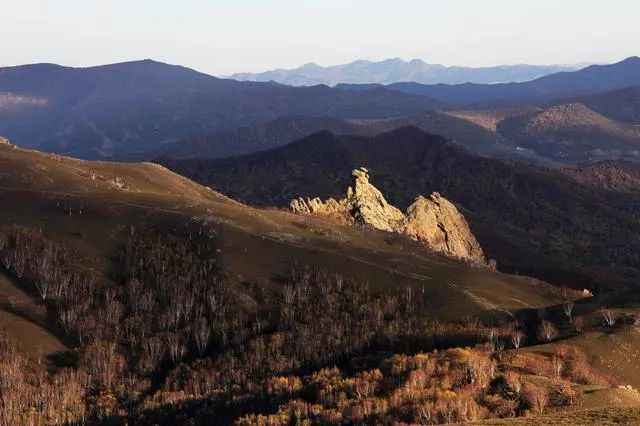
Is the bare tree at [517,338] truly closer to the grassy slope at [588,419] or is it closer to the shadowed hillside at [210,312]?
the shadowed hillside at [210,312]

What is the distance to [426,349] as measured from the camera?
10262cm

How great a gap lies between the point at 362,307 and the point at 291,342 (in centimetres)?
1833

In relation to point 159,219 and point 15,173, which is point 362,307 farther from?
point 15,173

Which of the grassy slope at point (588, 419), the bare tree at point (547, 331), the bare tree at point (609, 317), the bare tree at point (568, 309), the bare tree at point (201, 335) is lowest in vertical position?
the bare tree at point (201, 335)

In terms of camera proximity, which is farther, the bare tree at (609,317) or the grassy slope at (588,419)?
the bare tree at (609,317)

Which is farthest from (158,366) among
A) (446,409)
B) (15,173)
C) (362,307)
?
(15,173)

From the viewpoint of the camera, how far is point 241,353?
111312 mm

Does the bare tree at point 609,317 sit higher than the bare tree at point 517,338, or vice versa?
the bare tree at point 609,317

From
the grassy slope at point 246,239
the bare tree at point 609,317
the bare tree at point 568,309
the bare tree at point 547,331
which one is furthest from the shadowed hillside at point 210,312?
the bare tree at point 609,317

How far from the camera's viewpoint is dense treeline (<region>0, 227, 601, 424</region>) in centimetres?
7238

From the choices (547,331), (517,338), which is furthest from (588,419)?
(547,331)

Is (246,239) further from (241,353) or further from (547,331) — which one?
(547,331)

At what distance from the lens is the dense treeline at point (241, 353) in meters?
72.4

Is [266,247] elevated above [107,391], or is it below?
above
